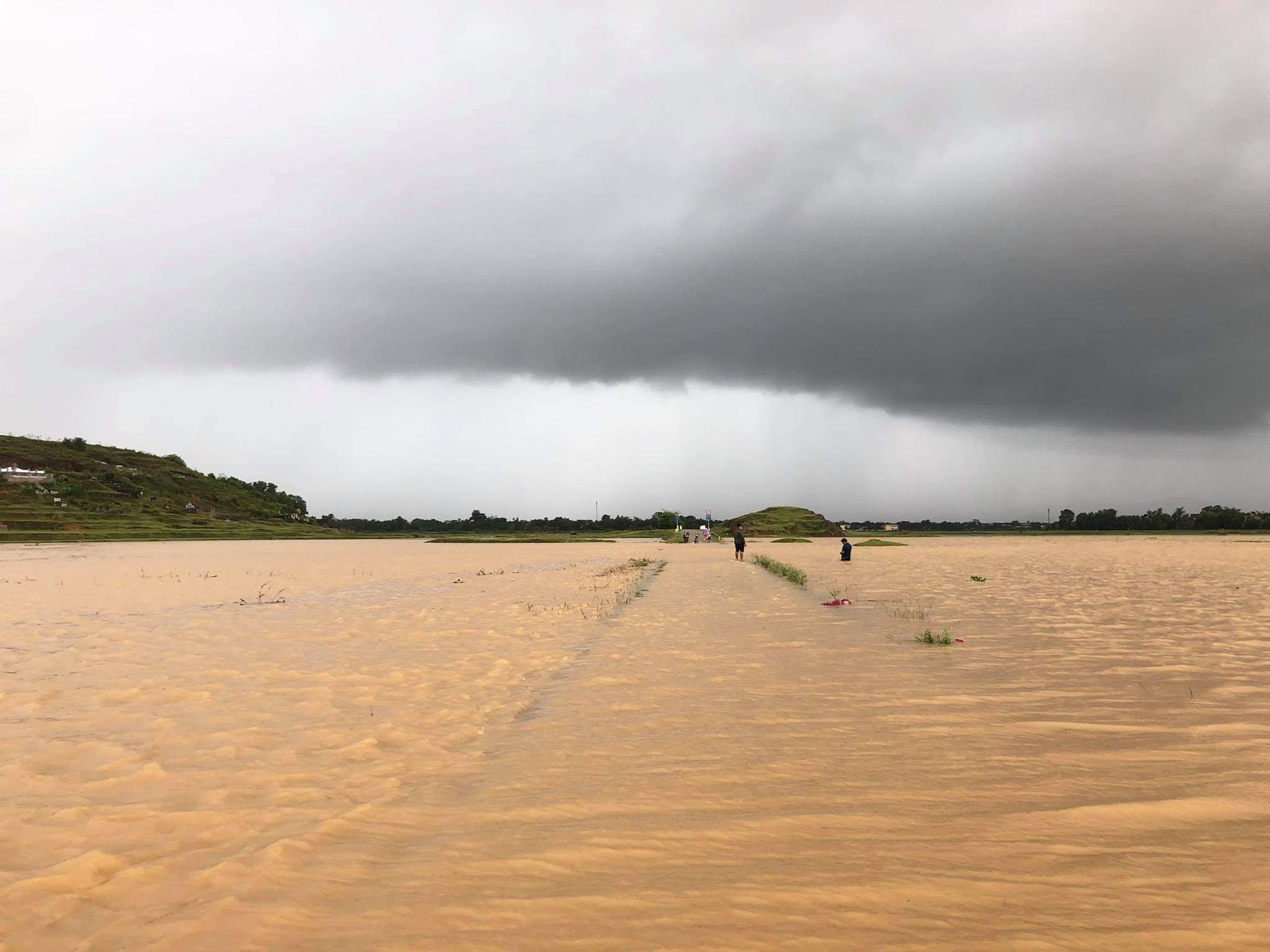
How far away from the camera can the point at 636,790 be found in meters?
6.98

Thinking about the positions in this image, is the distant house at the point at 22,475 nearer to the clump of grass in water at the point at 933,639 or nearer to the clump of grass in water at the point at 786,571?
the clump of grass in water at the point at 786,571

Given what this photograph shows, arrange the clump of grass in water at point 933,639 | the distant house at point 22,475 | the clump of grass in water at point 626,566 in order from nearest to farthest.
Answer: the clump of grass in water at point 933,639 → the clump of grass in water at point 626,566 → the distant house at point 22,475

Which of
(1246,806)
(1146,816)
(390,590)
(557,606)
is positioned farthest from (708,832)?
(390,590)

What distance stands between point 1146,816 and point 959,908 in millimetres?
2826

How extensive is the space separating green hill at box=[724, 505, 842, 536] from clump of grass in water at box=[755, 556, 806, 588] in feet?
377

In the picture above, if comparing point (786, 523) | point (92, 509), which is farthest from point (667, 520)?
point (92, 509)

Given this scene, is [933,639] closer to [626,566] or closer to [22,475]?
[626,566]

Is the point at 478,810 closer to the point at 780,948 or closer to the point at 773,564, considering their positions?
the point at 780,948

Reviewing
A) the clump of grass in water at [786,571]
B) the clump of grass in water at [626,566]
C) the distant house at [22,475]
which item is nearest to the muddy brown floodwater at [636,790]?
the clump of grass in water at [786,571]

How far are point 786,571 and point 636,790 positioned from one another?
33.1 meters

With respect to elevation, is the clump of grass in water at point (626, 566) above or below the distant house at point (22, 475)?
below

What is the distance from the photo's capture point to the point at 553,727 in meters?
9.52

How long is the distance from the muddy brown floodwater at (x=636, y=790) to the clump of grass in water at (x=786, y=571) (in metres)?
15.4

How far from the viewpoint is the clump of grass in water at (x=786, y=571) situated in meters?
33.3
